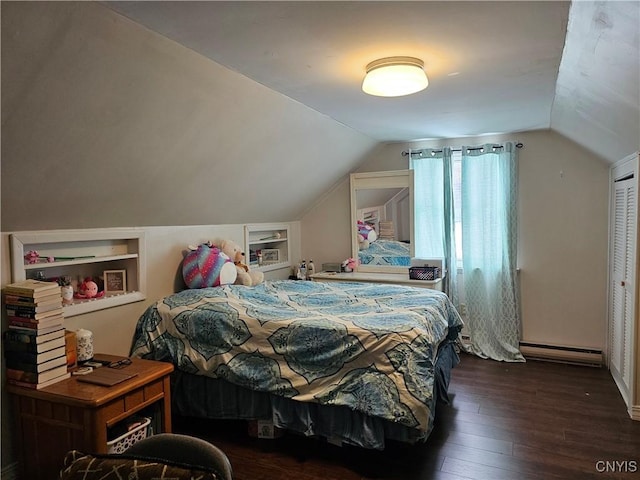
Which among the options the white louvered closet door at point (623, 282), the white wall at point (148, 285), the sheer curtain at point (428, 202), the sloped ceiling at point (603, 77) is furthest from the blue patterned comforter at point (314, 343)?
the sloped ceiling at point (603, 77)

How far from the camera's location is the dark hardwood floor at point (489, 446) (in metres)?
2.32

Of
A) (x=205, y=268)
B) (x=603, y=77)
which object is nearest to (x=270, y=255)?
(x=205, y=268)

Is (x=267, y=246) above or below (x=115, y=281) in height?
above

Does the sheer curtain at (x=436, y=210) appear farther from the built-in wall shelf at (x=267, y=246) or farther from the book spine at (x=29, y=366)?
the book spine at (x=29, y=366)

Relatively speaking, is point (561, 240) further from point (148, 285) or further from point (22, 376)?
point (22, 376)

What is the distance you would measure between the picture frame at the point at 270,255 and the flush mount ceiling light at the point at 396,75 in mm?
2623

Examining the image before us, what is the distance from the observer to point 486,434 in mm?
2711

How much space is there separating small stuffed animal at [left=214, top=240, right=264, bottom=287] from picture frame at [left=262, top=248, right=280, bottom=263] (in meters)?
0.82

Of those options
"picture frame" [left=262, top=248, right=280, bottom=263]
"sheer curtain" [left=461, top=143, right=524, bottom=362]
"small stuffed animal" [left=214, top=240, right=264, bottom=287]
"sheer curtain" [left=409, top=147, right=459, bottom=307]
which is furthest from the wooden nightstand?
"sheer curtain" [left=461, top=143, right=524, bottom=362]

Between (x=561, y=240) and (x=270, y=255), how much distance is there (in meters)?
2.91

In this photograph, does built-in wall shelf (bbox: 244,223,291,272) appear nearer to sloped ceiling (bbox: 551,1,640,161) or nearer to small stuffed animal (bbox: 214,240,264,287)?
small stuffed animal (bbox: 214,240,264,287)

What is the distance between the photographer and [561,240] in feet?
13.1

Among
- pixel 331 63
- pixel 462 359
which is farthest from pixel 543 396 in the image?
pixel 331 63

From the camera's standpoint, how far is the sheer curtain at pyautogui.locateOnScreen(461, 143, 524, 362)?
13.4 feet
